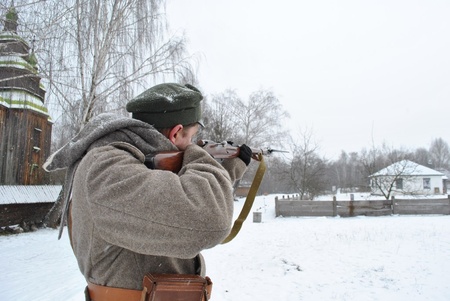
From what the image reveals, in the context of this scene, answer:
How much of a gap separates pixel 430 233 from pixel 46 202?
1714 cm

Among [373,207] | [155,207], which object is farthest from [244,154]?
[373,207]

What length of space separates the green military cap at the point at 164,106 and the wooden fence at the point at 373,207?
17.1 m

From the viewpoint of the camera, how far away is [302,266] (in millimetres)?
7688

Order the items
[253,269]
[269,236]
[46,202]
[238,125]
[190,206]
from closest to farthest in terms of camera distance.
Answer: [190,206] < [253,269] < [269,236] < [46,202] < [238,125]

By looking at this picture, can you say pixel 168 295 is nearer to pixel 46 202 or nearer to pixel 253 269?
pixel 253 269

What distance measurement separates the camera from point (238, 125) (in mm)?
31906

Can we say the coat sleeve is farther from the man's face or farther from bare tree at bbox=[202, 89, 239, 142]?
bare tree at bbox=[202, 89, 239, 142]

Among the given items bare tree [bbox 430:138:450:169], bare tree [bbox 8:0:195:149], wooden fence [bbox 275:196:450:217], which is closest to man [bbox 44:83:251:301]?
bare tree [bbox 8:0:195:149]

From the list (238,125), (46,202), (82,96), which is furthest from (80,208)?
(238,125)

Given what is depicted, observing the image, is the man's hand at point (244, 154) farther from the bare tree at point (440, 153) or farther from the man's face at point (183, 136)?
the bare tree at point (440, 153)

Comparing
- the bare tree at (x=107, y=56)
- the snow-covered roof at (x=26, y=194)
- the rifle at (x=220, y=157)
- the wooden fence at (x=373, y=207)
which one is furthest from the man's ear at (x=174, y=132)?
the wooden fence at (x=373, y=207)

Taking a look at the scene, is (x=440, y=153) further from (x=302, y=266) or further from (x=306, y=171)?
(x=302, y=266)

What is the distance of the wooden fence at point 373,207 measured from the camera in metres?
17.0

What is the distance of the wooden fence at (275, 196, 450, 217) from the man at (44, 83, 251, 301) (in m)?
17.2
